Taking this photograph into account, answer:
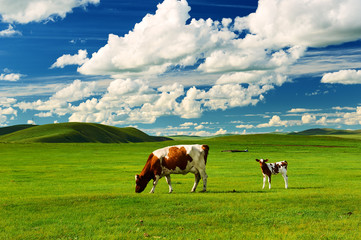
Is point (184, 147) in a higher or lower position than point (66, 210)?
higher

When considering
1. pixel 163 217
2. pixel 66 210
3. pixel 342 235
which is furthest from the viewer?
pixel 66 210

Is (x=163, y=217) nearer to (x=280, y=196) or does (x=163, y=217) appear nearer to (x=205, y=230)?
(x=205, y=230)

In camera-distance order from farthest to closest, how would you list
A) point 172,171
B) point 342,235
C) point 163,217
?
point 172,171 < point 163,217 < point 342,235

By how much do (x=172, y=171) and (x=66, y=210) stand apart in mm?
7503

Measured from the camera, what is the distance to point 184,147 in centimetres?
2169

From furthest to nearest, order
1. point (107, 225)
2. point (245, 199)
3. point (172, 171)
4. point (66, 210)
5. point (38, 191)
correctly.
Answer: point (38, 191) → point (172, 171) → point (245, 199) → point (66, 210) → point (107, 225)

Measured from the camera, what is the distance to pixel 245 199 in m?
18.0

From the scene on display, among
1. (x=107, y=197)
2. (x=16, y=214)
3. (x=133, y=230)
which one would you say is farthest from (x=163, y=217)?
(x=16, y=214)

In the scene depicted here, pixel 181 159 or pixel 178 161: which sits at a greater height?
pixel 181 159

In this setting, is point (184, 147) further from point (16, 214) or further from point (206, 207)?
point (16, 214)

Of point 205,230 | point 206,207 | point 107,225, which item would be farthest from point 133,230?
point 206,207

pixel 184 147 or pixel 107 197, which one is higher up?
pixel 184 147

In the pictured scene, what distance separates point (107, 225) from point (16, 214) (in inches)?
196

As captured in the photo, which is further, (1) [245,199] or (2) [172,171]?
(2) [172,171]
